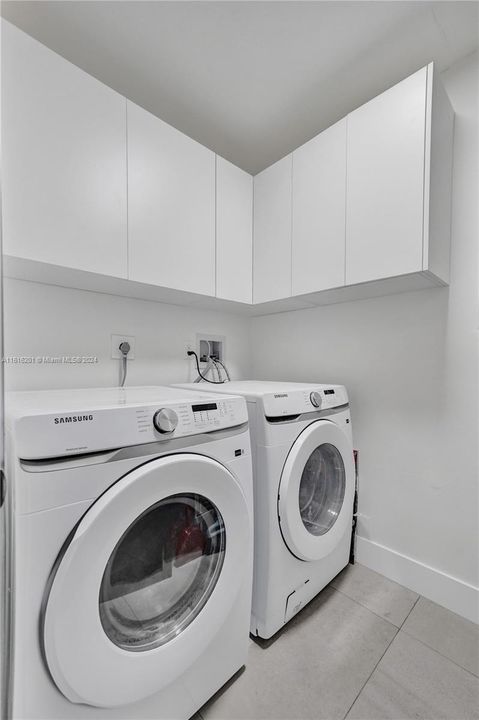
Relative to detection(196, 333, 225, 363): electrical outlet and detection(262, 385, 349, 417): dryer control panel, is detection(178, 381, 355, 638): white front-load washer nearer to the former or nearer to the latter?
detection(262, 385, 349, 417): dryer control panel

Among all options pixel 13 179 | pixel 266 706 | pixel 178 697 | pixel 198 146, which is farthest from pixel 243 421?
pixel 198 146

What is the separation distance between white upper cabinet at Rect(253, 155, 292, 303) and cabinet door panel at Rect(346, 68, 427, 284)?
1.12 feet

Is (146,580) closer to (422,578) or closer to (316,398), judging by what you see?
(316,398)

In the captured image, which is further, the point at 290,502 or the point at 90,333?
the point at 90,333

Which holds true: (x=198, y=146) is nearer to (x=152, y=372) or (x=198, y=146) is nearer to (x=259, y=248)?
(x=259, y=248)

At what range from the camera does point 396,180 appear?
1223 mm

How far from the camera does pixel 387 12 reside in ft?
3.76

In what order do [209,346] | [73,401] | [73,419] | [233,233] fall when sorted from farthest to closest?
[209,346] < [233,233] < [73,401] < [73,419]

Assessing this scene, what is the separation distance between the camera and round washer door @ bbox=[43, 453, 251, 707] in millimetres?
614

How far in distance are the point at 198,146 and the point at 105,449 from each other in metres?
1.44

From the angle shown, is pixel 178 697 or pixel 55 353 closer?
pixel 178 697

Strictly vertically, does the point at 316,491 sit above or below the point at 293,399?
below

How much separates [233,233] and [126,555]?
4.86 feet

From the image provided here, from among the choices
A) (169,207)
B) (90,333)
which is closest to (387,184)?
(169,207)
